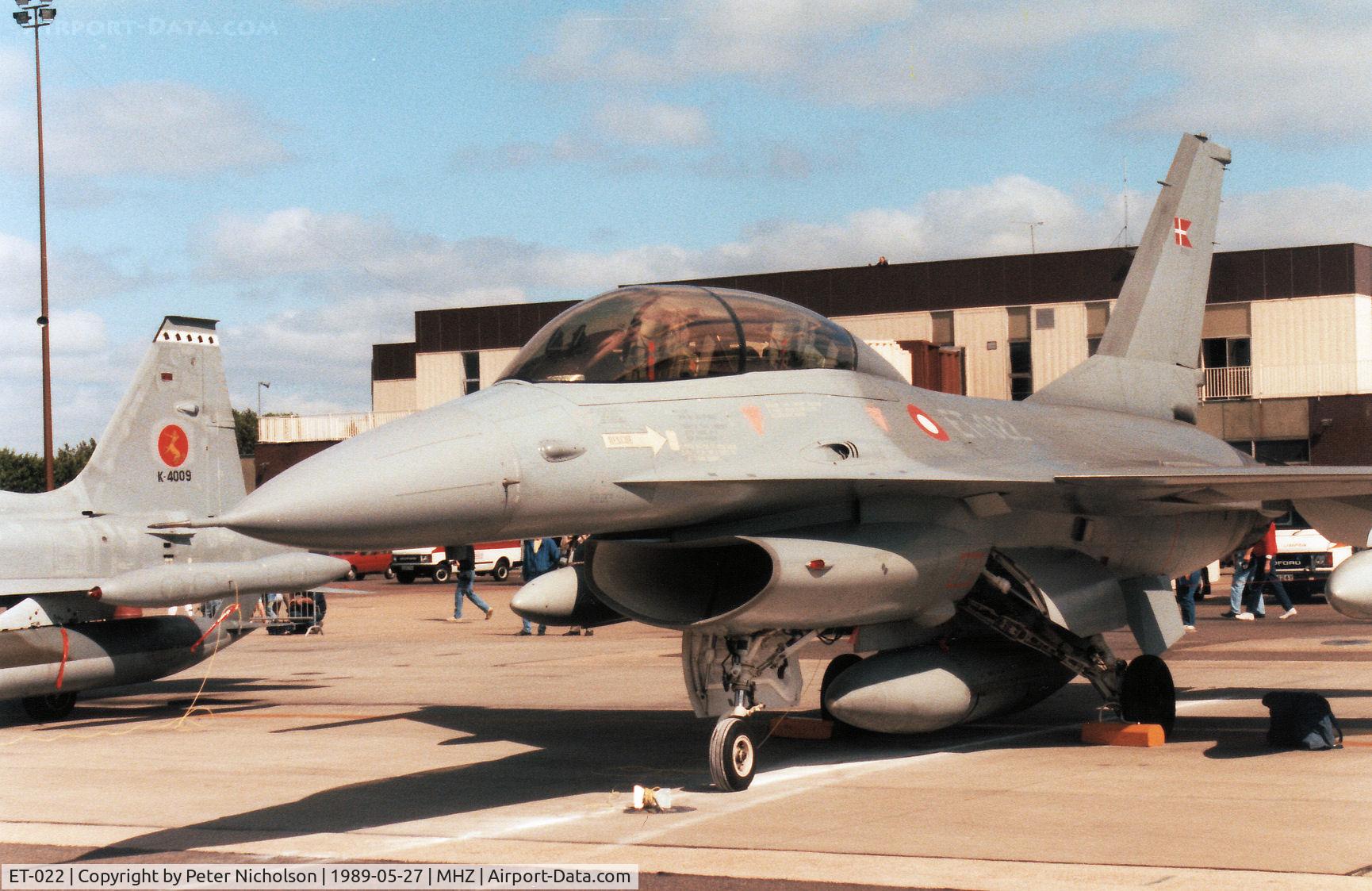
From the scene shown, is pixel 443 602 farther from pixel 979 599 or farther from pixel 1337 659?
pixel 979 599

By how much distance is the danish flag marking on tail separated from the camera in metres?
14.5

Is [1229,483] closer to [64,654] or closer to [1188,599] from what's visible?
[64,654]

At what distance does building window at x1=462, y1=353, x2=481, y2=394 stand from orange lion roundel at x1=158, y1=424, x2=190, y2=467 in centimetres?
3576

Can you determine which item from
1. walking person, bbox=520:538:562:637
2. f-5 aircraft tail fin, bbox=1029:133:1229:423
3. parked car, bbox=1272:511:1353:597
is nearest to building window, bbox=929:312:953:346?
parked car, bbox=1272:511:1353:597

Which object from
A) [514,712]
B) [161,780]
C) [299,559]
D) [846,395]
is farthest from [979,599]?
[299,559]

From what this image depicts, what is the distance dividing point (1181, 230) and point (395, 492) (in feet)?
32.3

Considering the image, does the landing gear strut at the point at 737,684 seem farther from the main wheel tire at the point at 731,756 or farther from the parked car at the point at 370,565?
the parked car at the point at 370,565

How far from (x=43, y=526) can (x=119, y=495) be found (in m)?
0.92

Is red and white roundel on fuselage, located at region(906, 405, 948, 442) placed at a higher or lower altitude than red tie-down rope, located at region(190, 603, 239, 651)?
higher

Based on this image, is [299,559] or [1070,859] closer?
[1070,859]

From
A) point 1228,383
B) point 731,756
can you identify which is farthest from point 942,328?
point 731,756

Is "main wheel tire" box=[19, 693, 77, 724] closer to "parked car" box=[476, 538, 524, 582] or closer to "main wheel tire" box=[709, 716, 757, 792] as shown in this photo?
"main wheel tire" box=[709, 716, 757, 792]

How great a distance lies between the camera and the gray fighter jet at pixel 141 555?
1323 centimetres

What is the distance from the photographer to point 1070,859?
703cm
